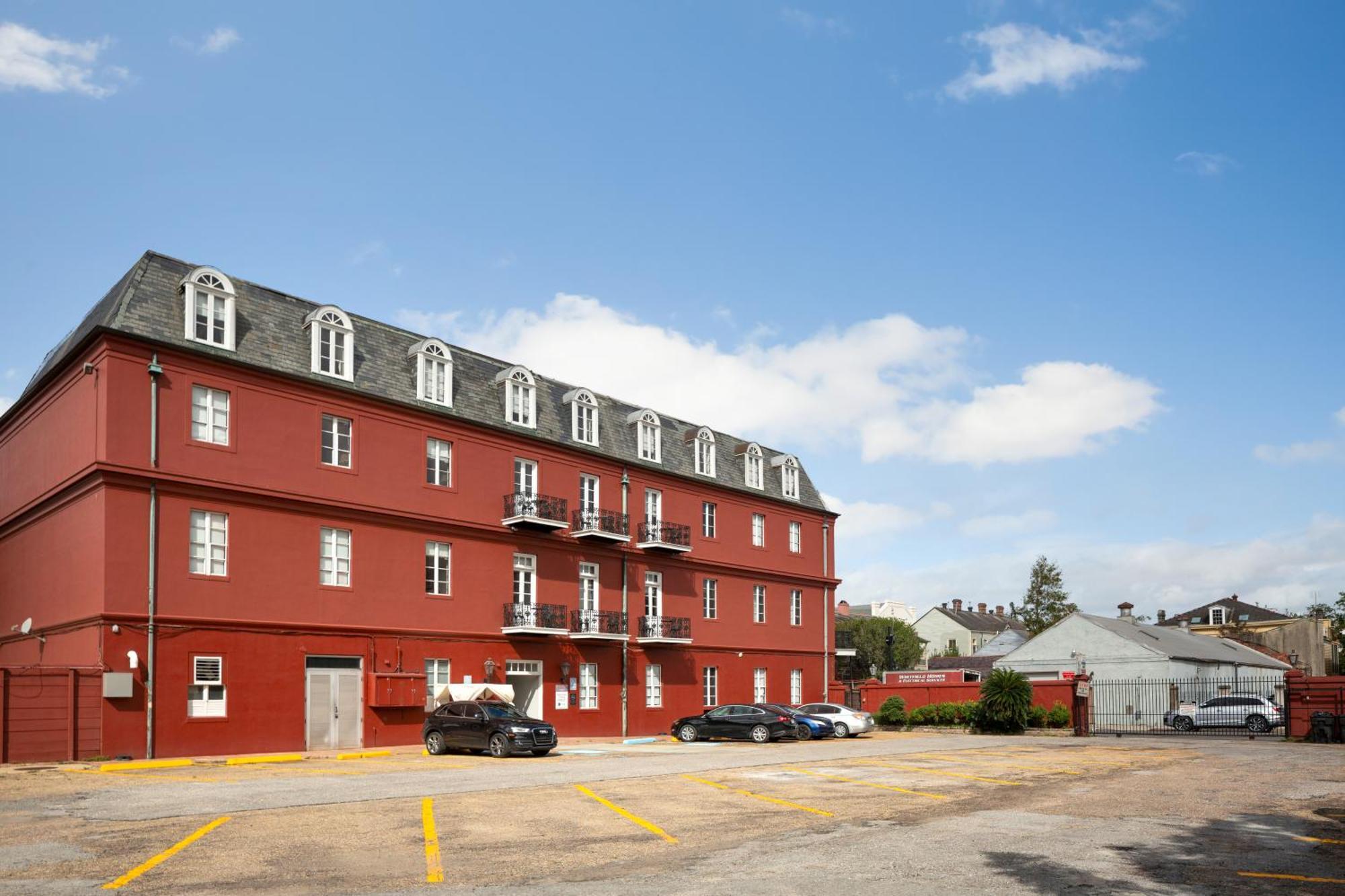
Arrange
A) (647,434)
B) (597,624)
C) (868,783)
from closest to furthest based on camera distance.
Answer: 1. (868,783)
2. (597,624)
3. (647,434)

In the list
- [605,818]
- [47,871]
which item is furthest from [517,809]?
[47,871]

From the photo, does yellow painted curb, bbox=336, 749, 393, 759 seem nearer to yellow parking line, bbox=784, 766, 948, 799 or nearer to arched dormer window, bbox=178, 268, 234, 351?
arched dormer window, bbox=178, 268, 234, 351

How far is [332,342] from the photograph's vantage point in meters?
32.5

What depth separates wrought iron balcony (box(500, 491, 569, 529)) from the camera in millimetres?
36719

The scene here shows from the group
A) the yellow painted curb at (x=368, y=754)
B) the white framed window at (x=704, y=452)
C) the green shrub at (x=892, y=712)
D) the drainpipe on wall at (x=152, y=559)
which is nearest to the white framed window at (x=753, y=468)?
the white framed window at (x=704, y=452)

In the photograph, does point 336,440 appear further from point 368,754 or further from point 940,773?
point 940,773

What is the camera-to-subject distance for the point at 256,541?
29.7 meters

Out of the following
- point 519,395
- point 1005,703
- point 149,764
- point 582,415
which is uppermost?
point 519,395

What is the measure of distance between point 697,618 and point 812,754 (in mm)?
16736

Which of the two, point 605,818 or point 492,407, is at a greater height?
point 492,407

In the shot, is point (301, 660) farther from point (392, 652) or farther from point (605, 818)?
point (605, 818)

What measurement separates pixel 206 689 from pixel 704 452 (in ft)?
78.4

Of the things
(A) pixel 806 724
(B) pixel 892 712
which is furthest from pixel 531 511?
(B) pixel 892 712

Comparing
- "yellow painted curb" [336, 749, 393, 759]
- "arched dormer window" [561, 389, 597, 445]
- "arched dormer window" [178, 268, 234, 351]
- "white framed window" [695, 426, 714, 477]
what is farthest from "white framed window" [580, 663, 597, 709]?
"arched dormer window" [178, 268, 234, 351]
